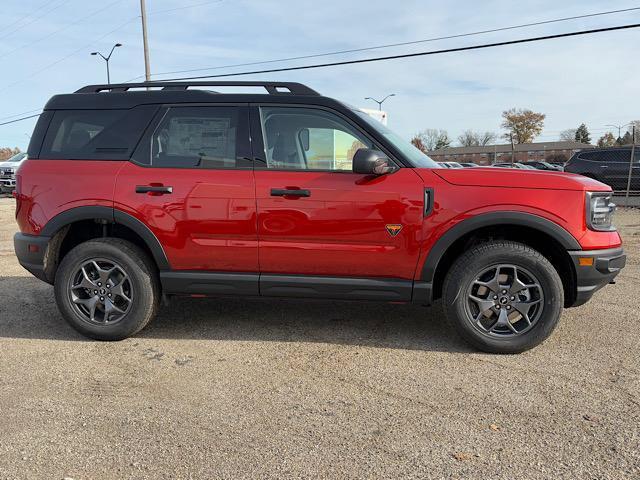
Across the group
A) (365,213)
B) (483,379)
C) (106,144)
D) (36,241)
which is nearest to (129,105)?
(106,144)

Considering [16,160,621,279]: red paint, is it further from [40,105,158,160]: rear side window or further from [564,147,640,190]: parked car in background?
[564,147,640,190]: parked car in background

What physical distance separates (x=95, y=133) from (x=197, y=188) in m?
1.03

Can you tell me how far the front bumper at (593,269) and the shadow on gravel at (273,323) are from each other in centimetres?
95

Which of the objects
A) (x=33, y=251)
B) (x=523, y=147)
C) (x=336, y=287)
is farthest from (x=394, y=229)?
(x=523, y=147)

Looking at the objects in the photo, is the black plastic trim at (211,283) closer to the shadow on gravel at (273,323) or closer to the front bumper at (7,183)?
the shadow on gravel at (273,323)

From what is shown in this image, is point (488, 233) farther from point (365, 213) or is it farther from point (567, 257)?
point (365, 213)

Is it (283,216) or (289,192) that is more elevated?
(289,192)

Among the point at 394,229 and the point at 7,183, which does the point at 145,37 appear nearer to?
the point at 7,183

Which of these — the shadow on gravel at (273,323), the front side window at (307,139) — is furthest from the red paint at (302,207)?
the shadow on gravel at (273,323)

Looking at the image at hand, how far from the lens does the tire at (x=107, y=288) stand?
4004 millimetres

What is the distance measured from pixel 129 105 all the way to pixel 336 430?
9.81ft

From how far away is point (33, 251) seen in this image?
13.4 feet

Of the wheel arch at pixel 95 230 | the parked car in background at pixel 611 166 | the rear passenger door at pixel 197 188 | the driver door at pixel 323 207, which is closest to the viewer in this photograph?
the driver door at pixel 323 207

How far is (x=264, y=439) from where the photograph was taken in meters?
2.62
